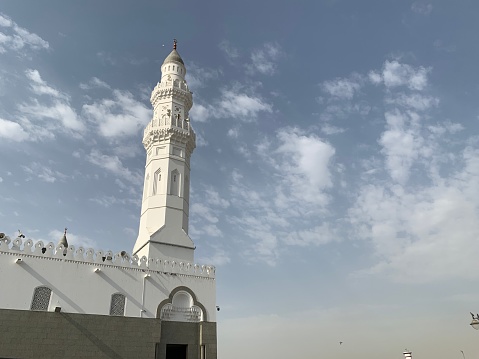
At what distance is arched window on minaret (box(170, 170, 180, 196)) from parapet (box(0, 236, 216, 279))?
4.56 meters

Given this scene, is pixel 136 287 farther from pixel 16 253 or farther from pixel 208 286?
pixel 16 253

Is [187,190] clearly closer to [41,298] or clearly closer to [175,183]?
[175,183]

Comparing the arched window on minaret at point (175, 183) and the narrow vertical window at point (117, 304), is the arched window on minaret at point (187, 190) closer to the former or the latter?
the arched window on minaret at point (175, 183)

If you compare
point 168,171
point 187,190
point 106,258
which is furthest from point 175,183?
point 106,258

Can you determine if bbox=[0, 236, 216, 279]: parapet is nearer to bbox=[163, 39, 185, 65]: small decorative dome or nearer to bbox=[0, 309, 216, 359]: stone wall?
bbox=[0, 309, 216, 359]: stone wall

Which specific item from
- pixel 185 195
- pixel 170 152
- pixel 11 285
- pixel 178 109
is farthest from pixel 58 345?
pixel 178 109

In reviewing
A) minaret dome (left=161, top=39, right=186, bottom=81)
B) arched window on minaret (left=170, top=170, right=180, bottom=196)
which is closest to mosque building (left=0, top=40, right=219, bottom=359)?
arched window on minaret (left=170, top=170, right=180, bottom=196)

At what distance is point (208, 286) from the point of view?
74.1 ft

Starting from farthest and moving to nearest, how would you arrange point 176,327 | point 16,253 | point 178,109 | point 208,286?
point 178,109 < point 208,286 < point 176,327 < point 16,253

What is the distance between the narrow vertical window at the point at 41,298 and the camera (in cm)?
1761

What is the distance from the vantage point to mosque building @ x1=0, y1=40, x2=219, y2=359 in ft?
56.6

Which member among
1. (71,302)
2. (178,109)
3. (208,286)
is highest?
(178,109)

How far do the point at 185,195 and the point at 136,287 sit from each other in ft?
24.0

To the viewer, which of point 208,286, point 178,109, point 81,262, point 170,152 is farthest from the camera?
point 178,109
